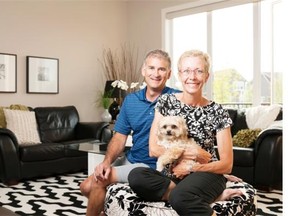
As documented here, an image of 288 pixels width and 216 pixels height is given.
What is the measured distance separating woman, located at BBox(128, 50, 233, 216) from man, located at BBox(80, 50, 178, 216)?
0.70 feet

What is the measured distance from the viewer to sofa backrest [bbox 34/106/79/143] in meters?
4.77

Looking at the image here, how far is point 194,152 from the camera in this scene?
5.04ft

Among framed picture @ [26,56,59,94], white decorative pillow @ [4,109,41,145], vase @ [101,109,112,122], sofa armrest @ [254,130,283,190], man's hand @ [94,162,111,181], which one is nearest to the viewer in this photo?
man's hand @ [94,162,111,181]

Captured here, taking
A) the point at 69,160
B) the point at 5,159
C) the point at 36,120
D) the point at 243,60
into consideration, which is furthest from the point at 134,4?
the point at 5,159

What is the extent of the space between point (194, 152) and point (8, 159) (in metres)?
2.80

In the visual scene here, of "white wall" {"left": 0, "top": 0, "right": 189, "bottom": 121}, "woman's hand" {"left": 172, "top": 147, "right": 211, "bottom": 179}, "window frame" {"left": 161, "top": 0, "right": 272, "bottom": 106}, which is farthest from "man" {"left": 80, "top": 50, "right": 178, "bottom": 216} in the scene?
"white wall" {"left": 0, "top": 0, "right": 189, "bottom": 121}

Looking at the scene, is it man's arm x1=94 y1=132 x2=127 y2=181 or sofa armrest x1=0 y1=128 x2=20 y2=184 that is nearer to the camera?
man's arm x1=94 y1=132 x2=127 y2=181

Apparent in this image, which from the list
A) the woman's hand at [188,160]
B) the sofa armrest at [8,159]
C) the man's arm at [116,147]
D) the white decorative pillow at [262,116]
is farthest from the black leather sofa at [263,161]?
the sofa armrest at [8,159]

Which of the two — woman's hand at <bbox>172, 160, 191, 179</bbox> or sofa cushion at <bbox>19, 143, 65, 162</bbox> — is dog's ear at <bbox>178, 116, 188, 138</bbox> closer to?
woman's hand at <bbox>172, 160, 191, 179</bbox>

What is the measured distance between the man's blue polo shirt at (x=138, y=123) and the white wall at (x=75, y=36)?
3.43m

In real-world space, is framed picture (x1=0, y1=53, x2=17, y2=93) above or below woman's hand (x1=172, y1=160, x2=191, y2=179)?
above

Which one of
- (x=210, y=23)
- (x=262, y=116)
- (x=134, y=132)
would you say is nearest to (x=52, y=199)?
(x=134, y=132)

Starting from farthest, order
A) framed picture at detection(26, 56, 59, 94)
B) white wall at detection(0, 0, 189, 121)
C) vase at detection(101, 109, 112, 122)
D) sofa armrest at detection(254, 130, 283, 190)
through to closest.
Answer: vase at detection(101, 109, 112, 122), framed picture at detection(26, 56, 59, 94), white wall at detection(0, 0, 189, 121), sofa armrest at detection(254, 130, 283, 190)

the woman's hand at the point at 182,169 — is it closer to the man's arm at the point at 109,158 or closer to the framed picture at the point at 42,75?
the man's arm at the point at 109,158
